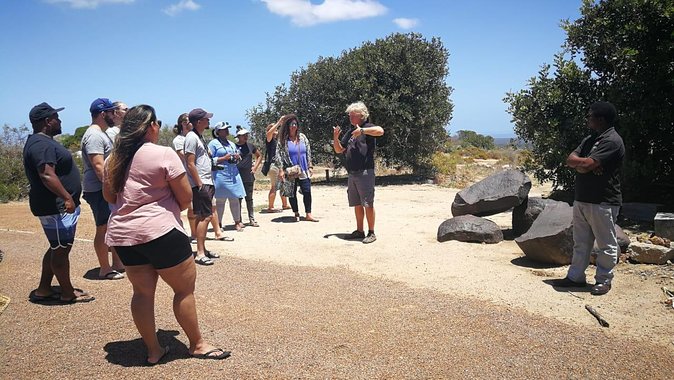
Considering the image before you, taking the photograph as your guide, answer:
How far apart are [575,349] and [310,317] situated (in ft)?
7.31

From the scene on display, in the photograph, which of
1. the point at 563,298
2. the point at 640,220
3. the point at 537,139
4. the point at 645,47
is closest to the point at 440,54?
the point at 537,139

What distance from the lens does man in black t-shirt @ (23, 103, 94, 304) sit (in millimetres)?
4660

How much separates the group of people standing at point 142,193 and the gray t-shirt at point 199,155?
0.5 inches

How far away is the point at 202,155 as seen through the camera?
6863 mm

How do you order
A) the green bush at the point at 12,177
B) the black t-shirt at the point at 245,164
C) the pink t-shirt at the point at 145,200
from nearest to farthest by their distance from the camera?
the pink t-shirt at the point at 145,200
the black t-shirt at the point at 245,164
the green bush at the point at 12,177

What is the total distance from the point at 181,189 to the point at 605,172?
408 cm

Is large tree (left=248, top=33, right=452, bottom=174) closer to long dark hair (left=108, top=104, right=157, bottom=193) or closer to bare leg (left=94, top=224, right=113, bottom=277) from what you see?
bare leg (left=94, top=224, right=113, bottom=277)

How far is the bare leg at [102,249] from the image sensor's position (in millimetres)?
5742

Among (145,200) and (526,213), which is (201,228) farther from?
(526,213)

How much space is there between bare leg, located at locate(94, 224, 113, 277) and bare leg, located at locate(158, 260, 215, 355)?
2585 mm

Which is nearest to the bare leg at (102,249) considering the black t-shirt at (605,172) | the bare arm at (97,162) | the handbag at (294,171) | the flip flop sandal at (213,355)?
the bare arm at (97,162)

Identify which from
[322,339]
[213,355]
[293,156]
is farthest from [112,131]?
[293,156]

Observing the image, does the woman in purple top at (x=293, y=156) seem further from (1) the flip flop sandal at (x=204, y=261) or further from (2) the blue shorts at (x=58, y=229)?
(2) the blue shorts at (x=58, y=229)

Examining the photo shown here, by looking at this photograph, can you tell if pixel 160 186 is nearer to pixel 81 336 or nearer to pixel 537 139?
pixel 81 336
